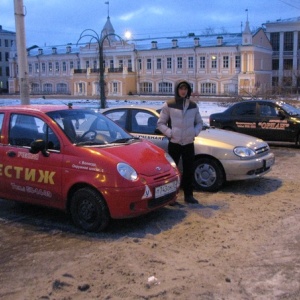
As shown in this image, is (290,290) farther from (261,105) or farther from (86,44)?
(86,44)

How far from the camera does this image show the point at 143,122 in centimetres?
855

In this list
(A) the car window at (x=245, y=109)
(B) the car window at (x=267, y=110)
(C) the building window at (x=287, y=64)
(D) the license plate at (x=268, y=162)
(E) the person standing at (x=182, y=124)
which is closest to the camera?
(E) the person standing at (x=182, y=124)

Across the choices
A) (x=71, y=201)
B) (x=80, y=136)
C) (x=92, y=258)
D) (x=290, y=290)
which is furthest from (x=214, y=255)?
(x=80, y=136)

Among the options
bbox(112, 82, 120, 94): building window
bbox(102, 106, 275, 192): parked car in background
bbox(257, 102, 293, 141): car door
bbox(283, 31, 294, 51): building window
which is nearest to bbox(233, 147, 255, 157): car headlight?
bbox(102, 106, 275, 192): parked car in background

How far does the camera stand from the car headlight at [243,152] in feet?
25.2

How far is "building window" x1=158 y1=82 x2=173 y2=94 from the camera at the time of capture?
71.1 metres

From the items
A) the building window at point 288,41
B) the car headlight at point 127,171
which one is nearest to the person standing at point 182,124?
the car headlight at point 127,171

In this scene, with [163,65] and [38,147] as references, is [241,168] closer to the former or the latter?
[38,147]

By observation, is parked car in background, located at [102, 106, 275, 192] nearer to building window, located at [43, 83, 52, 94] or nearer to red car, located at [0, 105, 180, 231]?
red car, located at [0, 105, 180, 231]

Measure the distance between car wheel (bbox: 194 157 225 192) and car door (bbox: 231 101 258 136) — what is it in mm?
5943

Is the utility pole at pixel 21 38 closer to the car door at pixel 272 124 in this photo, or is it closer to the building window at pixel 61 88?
the car door at pixel 272 124

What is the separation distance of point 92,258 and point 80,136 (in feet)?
6.29

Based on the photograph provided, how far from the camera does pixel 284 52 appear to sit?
242 ft

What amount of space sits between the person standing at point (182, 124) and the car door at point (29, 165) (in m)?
1.77
